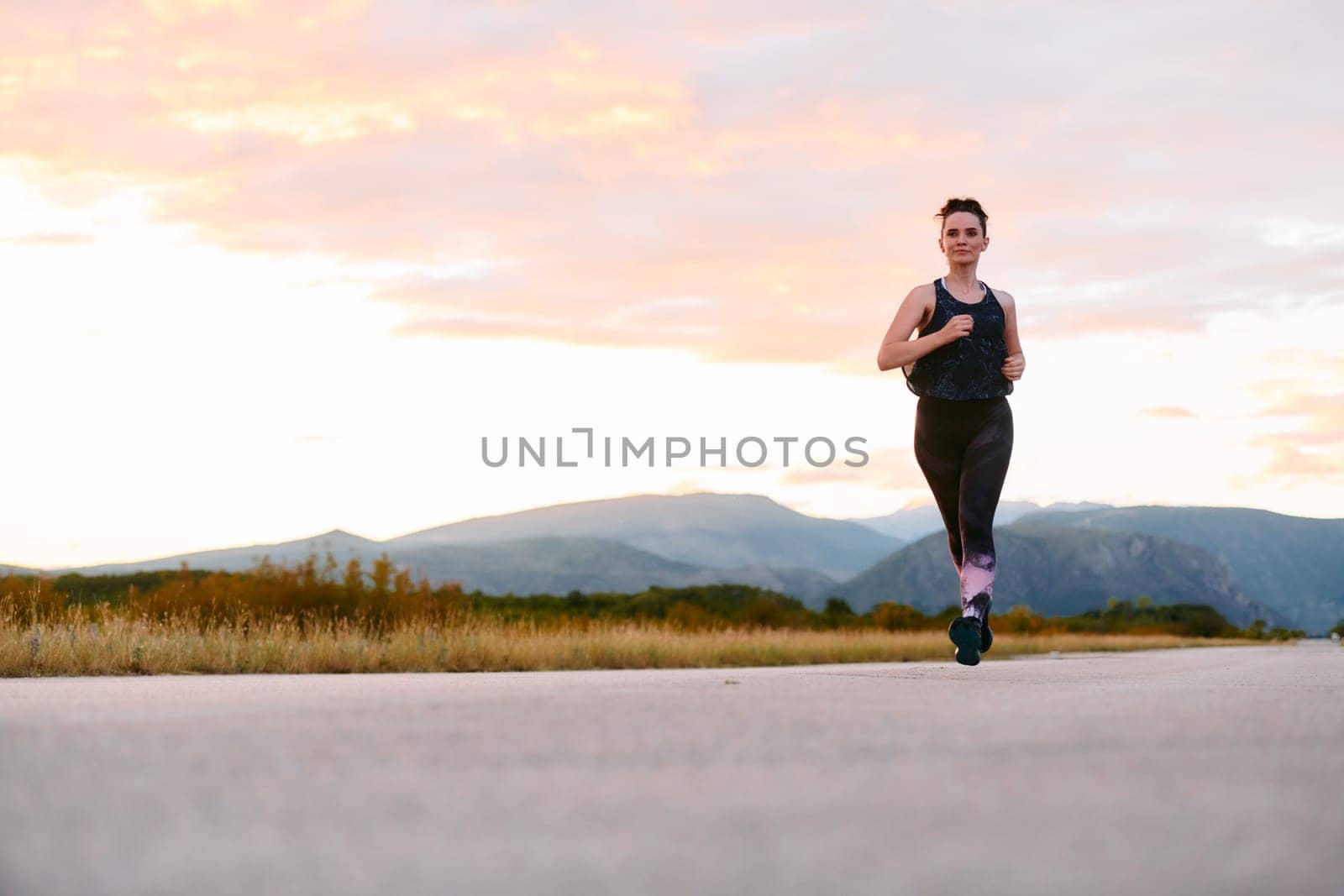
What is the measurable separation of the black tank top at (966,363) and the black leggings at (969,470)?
0.10m

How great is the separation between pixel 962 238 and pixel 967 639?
2309mm

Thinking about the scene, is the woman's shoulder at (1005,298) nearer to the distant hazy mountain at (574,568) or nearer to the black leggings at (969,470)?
the black leggings at (969,470)

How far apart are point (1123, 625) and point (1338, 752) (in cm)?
6230

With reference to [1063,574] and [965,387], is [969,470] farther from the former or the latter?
[1063,574]

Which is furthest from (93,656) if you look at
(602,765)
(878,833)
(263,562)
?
(263,562)

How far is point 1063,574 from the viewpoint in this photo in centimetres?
18588

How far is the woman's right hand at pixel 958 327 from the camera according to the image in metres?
7.28

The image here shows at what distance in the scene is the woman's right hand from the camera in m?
7.28

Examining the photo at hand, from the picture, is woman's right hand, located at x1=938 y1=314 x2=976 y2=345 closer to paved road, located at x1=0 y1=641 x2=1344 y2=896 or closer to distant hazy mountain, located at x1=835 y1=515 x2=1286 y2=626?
paved road, located at x1=0 y1=641 x2=1344 y2=896

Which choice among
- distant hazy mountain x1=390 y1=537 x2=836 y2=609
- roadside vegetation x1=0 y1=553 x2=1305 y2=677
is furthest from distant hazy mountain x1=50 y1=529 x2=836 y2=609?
roadside vegetation x1=0 y1=553 x2=1305 y2=677

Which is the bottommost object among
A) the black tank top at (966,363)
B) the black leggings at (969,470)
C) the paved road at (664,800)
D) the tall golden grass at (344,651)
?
the tall golden grass at (344,651)

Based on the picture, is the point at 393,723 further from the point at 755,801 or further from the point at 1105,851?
the point at 1105,851

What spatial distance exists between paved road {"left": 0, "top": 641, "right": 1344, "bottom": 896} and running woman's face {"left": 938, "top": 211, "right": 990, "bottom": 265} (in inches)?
190

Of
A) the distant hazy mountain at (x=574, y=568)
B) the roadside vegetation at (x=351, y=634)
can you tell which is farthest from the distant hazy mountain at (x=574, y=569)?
the roadside vegetation at (x=351, y=634)
